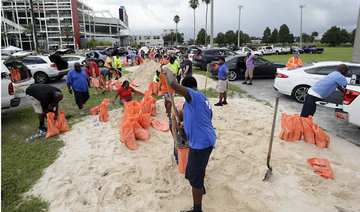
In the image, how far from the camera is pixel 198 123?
2.55 metres

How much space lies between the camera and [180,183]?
3502 millimetres

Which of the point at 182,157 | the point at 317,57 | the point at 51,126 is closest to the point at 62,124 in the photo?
the point at 51,126

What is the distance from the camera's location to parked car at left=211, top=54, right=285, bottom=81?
477 inches

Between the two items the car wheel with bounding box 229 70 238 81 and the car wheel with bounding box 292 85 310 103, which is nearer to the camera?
the car wheel with bounding box 292 85 310 103

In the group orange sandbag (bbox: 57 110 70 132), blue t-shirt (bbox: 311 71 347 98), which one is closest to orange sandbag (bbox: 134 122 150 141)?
orange sandbag (bbox: 57 110 70 132)

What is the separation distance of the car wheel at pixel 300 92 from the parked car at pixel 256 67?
14.8ft

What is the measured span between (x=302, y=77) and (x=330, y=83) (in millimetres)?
2963

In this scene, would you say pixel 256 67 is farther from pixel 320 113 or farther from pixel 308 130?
pixel 308 130

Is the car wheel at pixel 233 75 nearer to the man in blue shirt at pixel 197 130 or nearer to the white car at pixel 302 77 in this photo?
the white car at pixel 302 77

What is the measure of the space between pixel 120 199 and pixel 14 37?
7971 centimetres

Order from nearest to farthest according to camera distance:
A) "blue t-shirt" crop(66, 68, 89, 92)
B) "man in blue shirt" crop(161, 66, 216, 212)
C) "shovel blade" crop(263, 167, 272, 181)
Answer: "man in blue shirt" crop(161, 66, 216, 212) → "shovel blade" crop(263, 167, 272, 181) → "blue t-shirt" crop(66, 68, 89, 92)

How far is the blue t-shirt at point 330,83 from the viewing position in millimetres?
4795

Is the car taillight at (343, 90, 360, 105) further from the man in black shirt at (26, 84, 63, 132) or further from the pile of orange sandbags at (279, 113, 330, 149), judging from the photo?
the man in black shirt at (26, 84, 63, 132)

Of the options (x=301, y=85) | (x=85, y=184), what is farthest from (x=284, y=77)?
(x=85, y=184)
